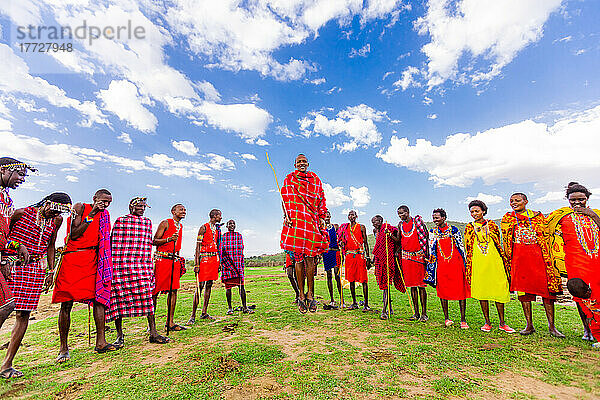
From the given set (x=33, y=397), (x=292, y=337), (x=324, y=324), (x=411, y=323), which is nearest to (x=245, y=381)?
(x=292, y=337)

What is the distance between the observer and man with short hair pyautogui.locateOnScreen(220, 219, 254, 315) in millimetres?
8430

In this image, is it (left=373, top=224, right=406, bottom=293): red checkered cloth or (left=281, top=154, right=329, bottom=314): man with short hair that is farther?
(left=373, top=224, right=406, bottom=293): red checkered cloth

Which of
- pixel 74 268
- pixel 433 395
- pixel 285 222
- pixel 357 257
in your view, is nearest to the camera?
pixel 433 395

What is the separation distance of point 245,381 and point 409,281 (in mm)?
4673

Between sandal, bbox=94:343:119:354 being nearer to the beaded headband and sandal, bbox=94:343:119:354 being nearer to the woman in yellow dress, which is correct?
the beaded headband

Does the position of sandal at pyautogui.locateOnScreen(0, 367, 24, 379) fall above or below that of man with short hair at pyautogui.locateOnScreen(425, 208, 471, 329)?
below

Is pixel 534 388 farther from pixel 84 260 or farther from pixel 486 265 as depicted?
pixel 84 260

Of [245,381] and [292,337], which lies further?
[292,337]

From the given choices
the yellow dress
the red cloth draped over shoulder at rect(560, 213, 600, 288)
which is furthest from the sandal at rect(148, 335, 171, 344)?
the red cloth draped over shoulder at rect(560, 213, 600, 288)

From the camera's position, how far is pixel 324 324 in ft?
21.7

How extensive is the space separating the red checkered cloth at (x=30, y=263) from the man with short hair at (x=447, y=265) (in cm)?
754

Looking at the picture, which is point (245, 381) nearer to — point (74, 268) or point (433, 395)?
point (433, 395)

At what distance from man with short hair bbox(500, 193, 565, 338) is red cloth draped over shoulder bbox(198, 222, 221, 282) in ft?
22.8

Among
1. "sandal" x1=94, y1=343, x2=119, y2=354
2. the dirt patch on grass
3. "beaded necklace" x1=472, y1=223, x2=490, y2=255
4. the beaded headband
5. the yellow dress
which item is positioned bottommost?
the dirt patch on grass
